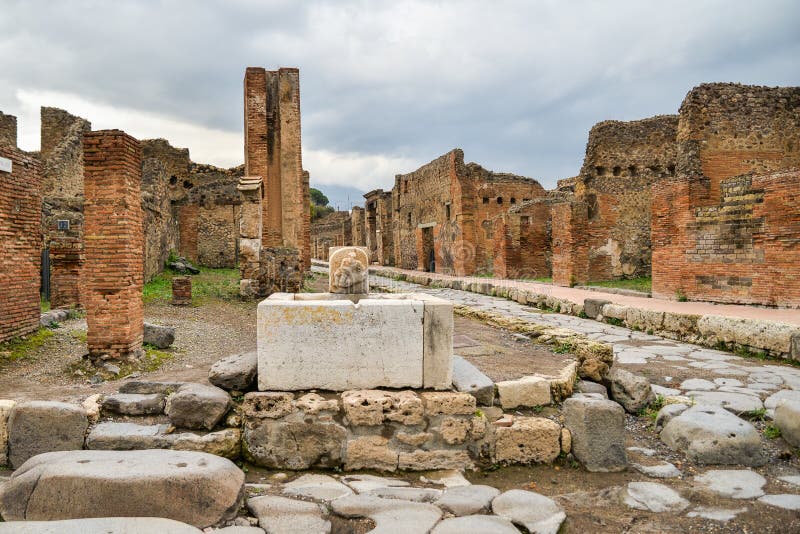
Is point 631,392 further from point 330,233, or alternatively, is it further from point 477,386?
point 330,233

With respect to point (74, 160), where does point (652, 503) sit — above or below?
below

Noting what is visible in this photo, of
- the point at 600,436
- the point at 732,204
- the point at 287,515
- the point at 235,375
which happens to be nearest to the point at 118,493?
the point at 287,515

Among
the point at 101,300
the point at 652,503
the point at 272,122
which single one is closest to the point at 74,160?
the point at 272,122

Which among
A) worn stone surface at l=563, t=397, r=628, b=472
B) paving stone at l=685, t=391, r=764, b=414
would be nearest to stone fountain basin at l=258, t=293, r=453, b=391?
worn stone surface at l=563, t=397, r=628, b=472

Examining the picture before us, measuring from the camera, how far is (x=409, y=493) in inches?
138

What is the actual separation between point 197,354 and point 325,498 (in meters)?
4.06

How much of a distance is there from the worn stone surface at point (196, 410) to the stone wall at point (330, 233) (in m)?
35.1

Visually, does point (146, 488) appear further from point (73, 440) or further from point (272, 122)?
point (272, 122)

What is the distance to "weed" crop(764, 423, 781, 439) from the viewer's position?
4.20 m

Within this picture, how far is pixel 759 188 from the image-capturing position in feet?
30.5

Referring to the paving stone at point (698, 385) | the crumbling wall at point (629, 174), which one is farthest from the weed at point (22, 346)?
the crumbling wall at point (629, 174)

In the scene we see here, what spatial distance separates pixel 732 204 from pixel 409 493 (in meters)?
9.54

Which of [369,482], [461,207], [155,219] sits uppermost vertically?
[461,207]

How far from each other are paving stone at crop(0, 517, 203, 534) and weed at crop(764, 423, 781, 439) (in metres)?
4.50
